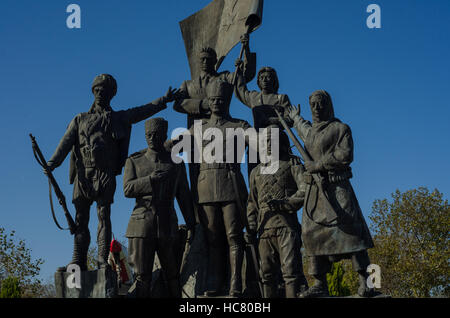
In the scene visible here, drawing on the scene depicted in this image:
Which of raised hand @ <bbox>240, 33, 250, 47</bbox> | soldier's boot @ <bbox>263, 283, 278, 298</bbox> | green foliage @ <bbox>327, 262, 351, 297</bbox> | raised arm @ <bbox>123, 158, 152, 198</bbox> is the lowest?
green foliage @ <bbox>327, 262, 351, 297</bbox>

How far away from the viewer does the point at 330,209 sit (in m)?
7.36

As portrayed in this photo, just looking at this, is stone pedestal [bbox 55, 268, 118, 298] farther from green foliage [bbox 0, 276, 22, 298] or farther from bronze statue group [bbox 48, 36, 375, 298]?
green foliage [bbox 0, 276, 22, 298]

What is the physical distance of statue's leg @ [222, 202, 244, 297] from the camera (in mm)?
8289

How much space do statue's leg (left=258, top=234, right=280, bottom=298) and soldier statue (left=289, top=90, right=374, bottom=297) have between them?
897 millimetres

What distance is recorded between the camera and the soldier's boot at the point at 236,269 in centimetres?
826

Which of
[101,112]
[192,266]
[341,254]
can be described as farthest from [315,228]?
[101,112]

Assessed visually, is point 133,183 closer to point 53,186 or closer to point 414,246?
point 53,186

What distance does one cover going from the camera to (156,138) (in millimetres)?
8602

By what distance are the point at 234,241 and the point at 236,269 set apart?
1.33 ft

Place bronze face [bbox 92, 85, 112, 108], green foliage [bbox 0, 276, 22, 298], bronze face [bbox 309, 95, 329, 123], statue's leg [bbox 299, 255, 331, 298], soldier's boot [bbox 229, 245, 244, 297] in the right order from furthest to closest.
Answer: green foliage [bbox 0, 276, 22, 298]
bronze face [bbox 92, 85, 112, 108]
soldier's boot [bbox 229, 245, 244, 297]
bronze face [bbox 309, 95, 329, 123]
statue's leg [bbox 299, 255, 331, 298]

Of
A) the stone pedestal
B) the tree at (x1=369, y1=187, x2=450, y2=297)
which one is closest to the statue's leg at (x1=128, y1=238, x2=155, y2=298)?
the stone pedestal

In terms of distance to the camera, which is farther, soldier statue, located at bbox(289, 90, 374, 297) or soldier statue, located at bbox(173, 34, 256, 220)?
soldier statue, located at bbox(173, 34, 256, 220)

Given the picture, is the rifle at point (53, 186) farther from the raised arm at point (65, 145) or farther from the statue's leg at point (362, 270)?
the statue's leg at point (362, 270)

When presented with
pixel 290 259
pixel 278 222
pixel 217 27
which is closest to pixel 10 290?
pixel 217 27
